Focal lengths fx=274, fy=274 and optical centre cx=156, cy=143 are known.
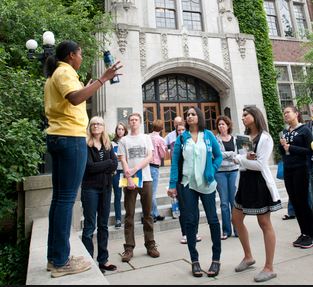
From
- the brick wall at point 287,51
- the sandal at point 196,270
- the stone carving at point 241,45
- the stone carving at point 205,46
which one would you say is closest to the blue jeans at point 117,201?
the sandal at point 196,270

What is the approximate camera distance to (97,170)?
11.8ft

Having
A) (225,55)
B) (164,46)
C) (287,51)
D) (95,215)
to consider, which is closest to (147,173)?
(95,215)

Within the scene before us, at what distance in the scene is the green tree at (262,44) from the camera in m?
13.6

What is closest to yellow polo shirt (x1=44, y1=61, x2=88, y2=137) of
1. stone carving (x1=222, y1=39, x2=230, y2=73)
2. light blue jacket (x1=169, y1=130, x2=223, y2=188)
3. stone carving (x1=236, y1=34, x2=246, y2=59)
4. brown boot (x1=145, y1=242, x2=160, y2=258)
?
light blue jacket (x1=169, y1=130, x2=223, y2=188)

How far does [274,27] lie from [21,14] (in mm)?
14313

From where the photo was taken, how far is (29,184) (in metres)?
4.59

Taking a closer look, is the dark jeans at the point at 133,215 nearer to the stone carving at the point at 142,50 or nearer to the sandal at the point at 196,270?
the sandal at the point at 196,270

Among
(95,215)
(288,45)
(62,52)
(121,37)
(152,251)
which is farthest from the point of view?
(288,45)

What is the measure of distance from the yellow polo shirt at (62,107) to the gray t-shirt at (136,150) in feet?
5.77

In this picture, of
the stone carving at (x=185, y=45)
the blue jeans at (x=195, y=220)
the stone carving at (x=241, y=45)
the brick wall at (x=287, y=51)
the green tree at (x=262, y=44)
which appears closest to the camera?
the blue jeans at (x=195, y=220)

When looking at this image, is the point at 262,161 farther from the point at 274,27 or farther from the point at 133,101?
the point at 274,27

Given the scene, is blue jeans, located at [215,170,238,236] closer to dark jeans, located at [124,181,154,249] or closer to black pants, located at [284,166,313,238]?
black pants, located at [284,166,313,238]

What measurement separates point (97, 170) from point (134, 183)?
2.08ft

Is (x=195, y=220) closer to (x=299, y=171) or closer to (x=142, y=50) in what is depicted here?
(x=299, y=171)
